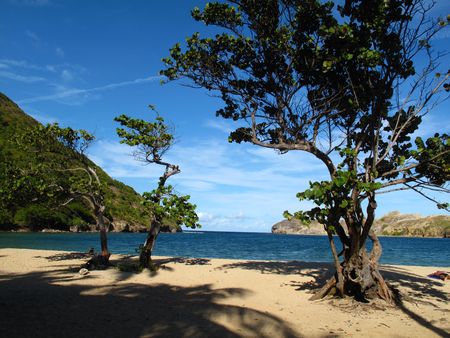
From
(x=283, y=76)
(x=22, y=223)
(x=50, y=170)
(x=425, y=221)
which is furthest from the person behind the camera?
(x=425, y=221)

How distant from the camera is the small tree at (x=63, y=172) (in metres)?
18.1

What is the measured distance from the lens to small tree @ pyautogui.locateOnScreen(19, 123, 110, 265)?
1812 cm

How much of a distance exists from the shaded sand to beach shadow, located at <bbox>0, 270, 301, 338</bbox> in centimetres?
2

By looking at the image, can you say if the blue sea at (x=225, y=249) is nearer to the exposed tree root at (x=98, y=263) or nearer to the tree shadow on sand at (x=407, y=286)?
the tree shadow on sand at (x=407, y=286)

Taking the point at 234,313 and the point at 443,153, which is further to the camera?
the point at 443,153

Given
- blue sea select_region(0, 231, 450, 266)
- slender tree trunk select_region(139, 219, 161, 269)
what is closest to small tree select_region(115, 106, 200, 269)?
slender tree trunk select_region(139, 219, 161, 269)

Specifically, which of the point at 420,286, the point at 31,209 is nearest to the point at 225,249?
the point at 420,286

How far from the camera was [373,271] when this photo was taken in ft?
36.6

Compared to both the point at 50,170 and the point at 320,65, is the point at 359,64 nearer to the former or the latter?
the point at 320,65

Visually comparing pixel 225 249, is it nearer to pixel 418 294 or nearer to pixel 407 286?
pixel 407 286

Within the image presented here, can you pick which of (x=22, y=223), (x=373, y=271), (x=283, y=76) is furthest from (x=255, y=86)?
(x=22, y=223)

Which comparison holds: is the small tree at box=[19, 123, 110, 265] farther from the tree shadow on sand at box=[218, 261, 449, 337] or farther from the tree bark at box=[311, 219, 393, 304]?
the tree bark at box=[311, 219, 393, 304]

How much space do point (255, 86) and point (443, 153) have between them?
7.08 m

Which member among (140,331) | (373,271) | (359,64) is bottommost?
(140,331)
